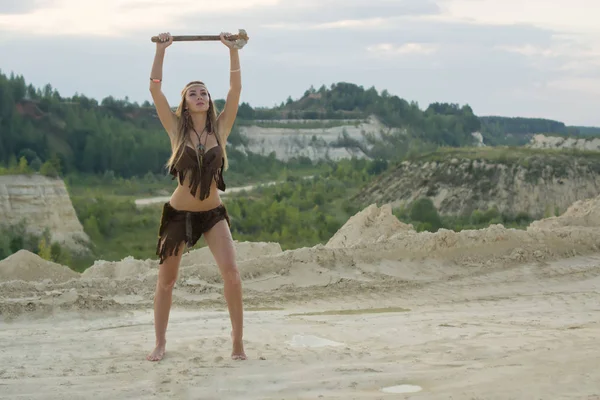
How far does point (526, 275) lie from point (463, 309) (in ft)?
8.44

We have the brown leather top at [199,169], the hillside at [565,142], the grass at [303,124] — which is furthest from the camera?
the grass at [303,124]

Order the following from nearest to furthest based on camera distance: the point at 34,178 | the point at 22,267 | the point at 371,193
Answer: the point at 22,267 → the point at 34,178 → the point at 371,193

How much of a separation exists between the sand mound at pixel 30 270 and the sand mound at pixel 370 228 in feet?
15.9

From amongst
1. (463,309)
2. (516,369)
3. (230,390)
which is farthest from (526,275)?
(230,390)

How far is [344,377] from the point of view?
632 centimetres

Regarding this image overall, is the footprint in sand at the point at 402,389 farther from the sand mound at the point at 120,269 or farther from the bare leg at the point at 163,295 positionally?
the sand mound at the point at 120,269

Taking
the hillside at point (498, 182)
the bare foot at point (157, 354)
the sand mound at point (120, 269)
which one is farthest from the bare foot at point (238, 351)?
the hillside at point (498, 182)

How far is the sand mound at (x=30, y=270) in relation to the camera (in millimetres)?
13328

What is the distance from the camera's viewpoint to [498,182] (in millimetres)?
34375

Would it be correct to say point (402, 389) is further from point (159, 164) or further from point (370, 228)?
point (159, 164)

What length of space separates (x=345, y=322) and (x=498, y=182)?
85.6 feet

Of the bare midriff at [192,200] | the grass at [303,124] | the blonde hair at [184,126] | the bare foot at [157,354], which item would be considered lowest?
the bare foot at [157,354]

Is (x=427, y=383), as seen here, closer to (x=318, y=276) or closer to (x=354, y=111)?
(x=318, y=276)

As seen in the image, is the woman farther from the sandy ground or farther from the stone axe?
the sandy ground
